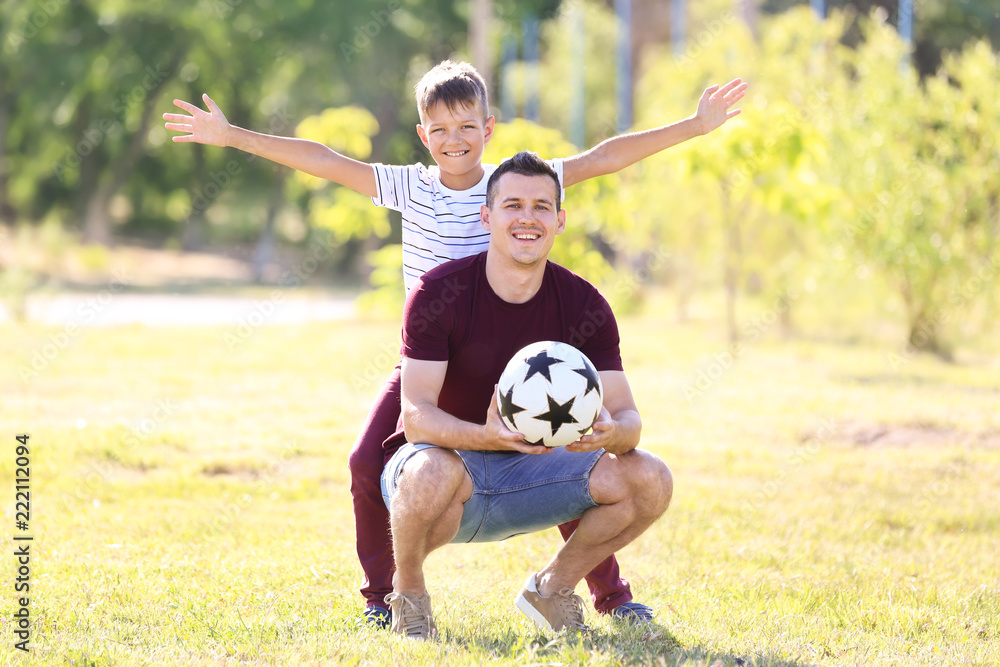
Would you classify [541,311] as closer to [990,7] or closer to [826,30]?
[826,30]

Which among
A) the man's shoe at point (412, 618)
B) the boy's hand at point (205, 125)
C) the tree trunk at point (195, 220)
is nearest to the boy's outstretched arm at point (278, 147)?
the boy's hand at point (205, 125)

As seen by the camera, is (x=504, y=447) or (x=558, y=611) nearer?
(x=504, y=447)

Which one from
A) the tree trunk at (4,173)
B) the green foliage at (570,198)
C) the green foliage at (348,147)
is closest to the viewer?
the green foliage at (570,198)

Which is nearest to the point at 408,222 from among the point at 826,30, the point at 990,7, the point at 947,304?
the point at 947,304

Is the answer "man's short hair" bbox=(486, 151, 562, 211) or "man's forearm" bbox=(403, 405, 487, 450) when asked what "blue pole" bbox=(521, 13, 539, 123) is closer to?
"man's short hair" bbox=(486, 151, 562, 211)

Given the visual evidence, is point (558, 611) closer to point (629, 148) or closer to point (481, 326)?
point (481, 326)

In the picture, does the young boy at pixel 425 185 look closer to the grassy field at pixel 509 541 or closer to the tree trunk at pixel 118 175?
the grassy field at pixel 509 541

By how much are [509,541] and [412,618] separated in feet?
5.96

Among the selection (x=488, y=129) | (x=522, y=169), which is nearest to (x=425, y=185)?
(x=488, y=129)

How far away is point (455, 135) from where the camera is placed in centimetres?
413

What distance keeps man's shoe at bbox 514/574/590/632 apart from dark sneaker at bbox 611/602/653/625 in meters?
0.23

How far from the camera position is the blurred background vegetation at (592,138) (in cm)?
1141

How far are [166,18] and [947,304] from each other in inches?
837

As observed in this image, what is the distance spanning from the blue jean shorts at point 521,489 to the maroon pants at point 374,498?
0.44ft
